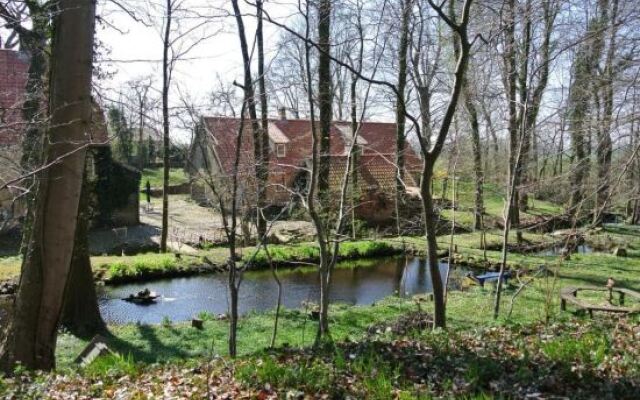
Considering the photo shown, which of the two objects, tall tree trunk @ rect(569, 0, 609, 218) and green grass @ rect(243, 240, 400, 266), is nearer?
tall tree trunk @ rect(569, 0, 609, 218)

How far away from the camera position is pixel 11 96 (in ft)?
39.5

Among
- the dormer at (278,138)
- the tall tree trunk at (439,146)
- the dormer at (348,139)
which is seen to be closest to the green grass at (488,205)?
the dormer at (348,139)

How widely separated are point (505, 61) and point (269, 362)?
7.78 meters

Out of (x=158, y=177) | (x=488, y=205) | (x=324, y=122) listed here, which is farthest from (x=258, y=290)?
(x=158, y=177)

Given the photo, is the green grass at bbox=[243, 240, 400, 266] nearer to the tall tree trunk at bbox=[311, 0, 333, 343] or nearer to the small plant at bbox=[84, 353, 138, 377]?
the tall tree trunk at bbox=[311, 0, 333, 343]

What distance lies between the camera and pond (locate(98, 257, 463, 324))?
41.8 feet

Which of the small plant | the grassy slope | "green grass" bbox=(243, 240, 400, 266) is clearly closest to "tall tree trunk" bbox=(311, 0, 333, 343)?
the grassy slope

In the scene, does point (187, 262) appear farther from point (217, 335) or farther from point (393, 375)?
point (393, 375)

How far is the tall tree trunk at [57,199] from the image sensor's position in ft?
18.7

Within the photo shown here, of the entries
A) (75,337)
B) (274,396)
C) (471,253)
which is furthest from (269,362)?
(471,253)

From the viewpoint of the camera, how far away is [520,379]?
173 inches

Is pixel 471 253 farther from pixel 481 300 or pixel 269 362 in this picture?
pixel 269 362

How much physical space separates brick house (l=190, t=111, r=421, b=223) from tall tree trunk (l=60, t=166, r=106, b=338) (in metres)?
2.38

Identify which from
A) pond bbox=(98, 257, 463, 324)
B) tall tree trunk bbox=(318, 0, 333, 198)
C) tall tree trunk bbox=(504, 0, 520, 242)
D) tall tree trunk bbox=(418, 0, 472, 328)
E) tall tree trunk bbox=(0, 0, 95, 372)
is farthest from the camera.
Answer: pond bbox=(98, 257, 463, 324)
